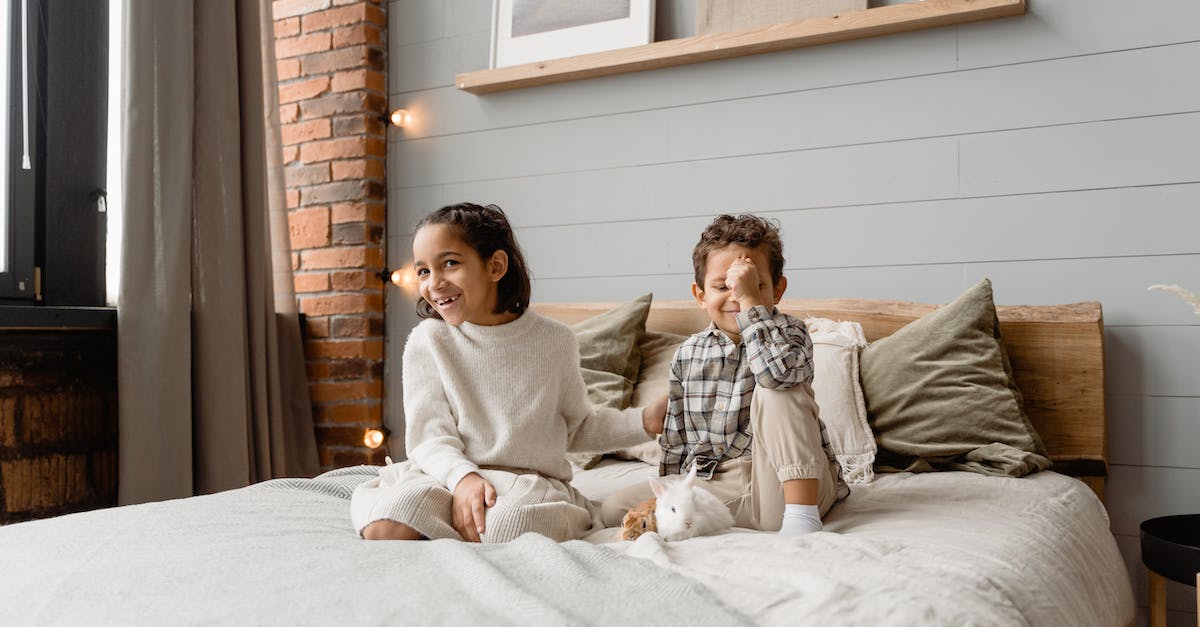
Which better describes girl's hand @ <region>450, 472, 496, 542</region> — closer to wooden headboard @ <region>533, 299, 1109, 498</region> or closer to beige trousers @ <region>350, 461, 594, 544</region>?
beige trousers @ <region>350, 461, 594, 544</region>

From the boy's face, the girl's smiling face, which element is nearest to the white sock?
the boy's face

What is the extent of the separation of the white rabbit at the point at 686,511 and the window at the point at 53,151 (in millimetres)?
1915

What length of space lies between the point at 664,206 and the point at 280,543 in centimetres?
170

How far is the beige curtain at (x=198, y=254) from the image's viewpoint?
254 centimetres

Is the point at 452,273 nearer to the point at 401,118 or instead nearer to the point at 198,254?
the point at 198,254

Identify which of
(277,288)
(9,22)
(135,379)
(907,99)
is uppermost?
(9,22)

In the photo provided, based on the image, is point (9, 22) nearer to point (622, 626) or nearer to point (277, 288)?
point (277, 288)

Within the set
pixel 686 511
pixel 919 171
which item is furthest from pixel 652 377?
pixel 686 511

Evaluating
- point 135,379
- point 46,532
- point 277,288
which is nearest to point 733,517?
point 46,532

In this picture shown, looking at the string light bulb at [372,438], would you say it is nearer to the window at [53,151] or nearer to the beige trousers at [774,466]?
the window at [53,151]

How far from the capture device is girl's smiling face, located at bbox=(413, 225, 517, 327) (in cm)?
175

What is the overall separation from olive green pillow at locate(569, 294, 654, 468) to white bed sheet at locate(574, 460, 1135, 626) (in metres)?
0.38

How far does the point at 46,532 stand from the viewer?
1.38m

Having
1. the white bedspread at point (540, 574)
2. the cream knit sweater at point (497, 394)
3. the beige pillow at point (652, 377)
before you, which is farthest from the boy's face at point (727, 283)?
the beige pillow at point (652, 377)
